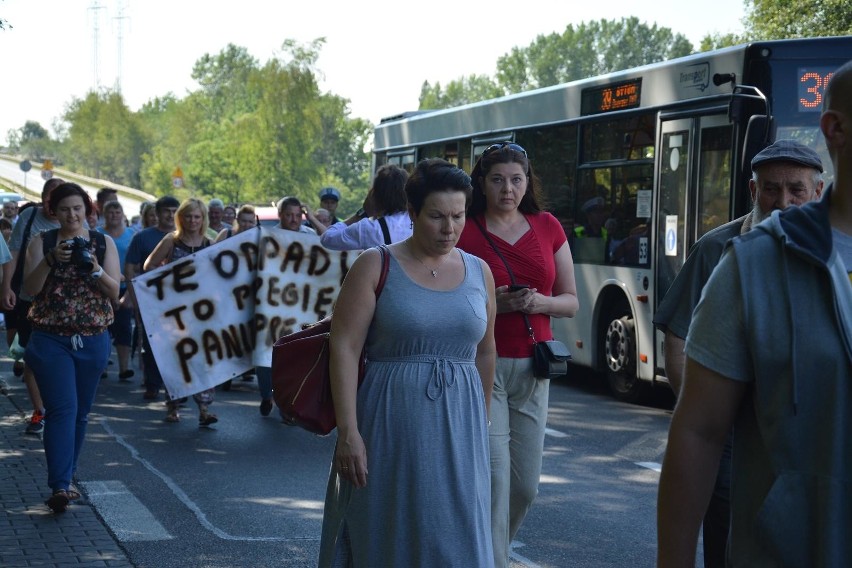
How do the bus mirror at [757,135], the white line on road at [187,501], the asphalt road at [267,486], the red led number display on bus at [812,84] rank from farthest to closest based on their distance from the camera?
the red led number display on bus at [812,84]
the bus mirror at [757,135]
the white line on road at [187,501]
the asphalt road at [267,486]

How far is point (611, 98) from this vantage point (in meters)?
13.3

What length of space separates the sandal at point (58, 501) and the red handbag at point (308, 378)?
312 cm

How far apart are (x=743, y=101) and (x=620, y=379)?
3.44 metres

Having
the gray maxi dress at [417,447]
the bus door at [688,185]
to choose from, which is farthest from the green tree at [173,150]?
the gray maxi dress at [417,447]

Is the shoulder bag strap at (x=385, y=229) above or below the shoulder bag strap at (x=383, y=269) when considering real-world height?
above

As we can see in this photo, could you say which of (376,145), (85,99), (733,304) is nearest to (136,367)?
(376,145)

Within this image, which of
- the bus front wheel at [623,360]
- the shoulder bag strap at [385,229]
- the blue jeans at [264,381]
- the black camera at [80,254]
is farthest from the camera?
the bus front wheel at [623,360]

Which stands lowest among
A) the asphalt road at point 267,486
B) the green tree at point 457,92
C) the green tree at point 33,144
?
the asphalt road at point 267,486

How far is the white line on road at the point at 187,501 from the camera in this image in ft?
21.7

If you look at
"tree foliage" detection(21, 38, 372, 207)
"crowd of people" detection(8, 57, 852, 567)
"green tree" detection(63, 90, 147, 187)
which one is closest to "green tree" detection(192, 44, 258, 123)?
"tree foliage" detection(21, 38, 372, 207)

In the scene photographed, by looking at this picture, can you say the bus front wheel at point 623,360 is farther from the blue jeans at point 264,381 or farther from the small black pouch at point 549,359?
the small black pouch at point 549,359

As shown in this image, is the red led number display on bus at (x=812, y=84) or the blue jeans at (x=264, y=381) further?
the blue jeans at (x=264, y=381)

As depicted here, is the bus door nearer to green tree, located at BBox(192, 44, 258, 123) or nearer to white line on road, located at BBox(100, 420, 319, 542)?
white line on road, located at BBox(100, 420, 319, 542)

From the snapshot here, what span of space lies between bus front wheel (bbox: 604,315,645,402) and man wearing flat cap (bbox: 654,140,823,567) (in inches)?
324
